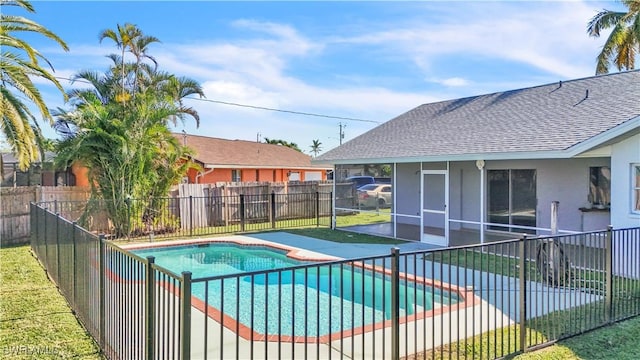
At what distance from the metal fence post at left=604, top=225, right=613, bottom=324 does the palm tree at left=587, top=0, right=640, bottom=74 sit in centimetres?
1787

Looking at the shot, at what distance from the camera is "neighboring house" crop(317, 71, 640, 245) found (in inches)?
367

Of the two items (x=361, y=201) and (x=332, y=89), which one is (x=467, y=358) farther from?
(x=332, y=89)

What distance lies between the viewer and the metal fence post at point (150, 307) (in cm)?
365

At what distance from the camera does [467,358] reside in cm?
478

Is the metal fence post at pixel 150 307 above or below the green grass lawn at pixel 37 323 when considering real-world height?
above

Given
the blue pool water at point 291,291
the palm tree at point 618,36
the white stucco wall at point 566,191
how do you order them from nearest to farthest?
1. the blue pool water at point 291,291
2. the white stucco wall at point 566,191
3. the palm tree at point 618,36

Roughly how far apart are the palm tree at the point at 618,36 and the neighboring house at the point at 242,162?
13.8m

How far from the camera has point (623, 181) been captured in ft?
29.1

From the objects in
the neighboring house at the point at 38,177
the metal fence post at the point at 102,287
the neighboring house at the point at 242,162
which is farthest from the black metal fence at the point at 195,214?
the neighboring house at the point at 38,177

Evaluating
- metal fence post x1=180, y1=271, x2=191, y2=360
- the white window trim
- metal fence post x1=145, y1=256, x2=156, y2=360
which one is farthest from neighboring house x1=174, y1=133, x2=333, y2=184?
metal fence post x1=180, y1=271, x2=191, y2=360

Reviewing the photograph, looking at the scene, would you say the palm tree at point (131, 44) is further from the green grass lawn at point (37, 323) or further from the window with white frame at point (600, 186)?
the window with white frame at point (600, 186)

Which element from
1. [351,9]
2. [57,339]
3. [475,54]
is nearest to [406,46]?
[475,54]

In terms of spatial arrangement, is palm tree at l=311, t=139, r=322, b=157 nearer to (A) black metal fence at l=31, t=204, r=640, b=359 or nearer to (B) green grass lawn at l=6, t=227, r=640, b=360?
(A) black metal fence at l=31, t=204, r=640, b=359

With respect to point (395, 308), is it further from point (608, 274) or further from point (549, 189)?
point (549, 189)
